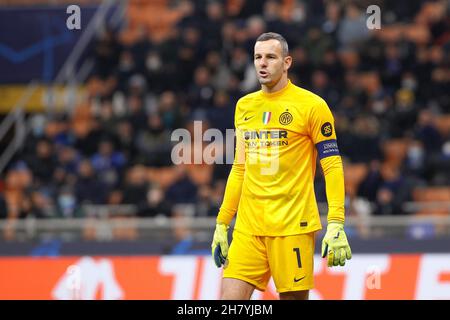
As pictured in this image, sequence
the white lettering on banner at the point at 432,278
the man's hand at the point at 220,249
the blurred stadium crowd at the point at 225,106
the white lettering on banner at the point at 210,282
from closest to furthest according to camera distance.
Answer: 1. the man's hand at the point at 220,249
2. the white lettering on banner at the point at 432,278
3. the white lettering on banner at the point at 210,282
4. the blurred stadium crowd at the point at 225,106

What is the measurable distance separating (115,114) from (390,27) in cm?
430

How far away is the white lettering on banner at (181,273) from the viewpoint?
11.3 meters

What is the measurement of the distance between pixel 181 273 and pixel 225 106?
4337 mm

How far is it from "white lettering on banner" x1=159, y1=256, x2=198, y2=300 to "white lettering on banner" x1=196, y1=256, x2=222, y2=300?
0.30 ft

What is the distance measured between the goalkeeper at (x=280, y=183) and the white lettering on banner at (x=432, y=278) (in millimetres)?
3926

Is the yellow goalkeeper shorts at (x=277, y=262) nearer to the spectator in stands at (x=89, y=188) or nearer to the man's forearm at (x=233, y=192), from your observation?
the man's forearm at (x=233, y=192)

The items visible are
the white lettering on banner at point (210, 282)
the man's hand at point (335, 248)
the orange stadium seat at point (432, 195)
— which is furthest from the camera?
the orange stadium seat at point (432, 195)

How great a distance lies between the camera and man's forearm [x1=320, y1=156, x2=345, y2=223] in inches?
279

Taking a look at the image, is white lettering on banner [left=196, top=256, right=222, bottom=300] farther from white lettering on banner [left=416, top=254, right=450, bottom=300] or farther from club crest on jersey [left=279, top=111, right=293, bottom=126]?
club crest on jersey [left=279, top=111, right=293, bottom=126]

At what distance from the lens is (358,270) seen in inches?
440

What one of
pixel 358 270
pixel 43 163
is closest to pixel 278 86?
pixel 358 270

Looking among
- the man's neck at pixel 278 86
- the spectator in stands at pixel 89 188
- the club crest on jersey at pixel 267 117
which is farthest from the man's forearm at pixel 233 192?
the spectator in stands at pixel 89 188

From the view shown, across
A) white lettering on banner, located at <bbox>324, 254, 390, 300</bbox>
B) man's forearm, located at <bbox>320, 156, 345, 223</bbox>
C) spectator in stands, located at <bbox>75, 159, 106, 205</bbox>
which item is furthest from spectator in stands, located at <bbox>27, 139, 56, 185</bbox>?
man's forearm, located at <bbox>320, 156, 345, 223</bbox>

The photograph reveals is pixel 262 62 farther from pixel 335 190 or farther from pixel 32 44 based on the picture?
pixel 32 44
